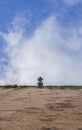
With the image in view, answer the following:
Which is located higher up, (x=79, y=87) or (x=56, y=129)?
(x=79, y=87)

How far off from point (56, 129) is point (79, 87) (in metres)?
6.78

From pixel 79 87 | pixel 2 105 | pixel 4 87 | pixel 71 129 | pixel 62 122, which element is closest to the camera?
pixel 71 129

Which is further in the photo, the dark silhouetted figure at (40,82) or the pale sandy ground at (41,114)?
the dark silhouetted figure at (40,82)

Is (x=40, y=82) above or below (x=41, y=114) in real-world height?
above

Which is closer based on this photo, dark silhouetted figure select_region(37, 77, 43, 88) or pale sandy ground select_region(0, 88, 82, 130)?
pale sandy ground select_region(0, 88, 82, 130)

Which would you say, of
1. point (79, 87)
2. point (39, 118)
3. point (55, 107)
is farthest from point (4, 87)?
point (39, 118)

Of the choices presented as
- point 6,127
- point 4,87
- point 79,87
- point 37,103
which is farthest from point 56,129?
point 4,87

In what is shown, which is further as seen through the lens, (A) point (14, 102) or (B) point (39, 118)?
(A) point (14, 102)

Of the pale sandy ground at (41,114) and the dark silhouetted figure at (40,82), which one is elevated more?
the dark silhouetted figure at (40,82)

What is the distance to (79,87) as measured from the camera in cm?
1229

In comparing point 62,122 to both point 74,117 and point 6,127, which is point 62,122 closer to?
point 74,117

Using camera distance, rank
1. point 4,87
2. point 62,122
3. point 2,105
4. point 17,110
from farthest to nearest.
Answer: point 4,87 < point 2,105 < point 17,110 < point 62,122

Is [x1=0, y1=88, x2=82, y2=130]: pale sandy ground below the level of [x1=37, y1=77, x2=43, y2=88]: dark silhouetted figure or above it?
below

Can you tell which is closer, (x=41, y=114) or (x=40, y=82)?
(x=41, y=114)
